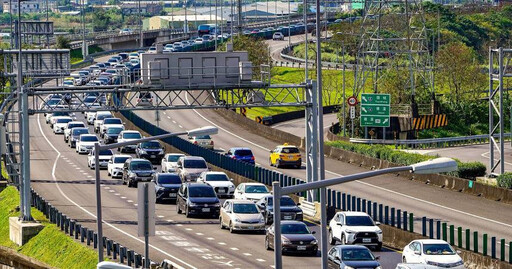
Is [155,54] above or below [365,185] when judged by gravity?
above

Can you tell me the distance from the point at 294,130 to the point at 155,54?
48.8m

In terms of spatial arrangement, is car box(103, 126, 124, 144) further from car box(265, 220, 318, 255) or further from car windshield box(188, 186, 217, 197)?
car box(265, 220, 318, 255)

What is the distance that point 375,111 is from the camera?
8938 cm

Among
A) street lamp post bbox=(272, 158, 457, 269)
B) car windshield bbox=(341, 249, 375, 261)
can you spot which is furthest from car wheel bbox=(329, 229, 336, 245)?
street lamp post bbox=(272, 158, 457, 269)

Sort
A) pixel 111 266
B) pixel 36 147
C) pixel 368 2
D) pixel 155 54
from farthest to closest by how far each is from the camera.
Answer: pixel 368 2, pixel 36 147, pixel 155 54, pixel 111 266

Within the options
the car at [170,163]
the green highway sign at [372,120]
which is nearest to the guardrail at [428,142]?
the green highway sign at [372,120]

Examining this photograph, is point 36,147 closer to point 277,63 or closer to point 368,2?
point 368,2

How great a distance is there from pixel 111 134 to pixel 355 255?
49319 mm

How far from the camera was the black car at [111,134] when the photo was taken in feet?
295

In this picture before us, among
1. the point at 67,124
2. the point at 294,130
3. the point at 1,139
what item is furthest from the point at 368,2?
the point at 1,139

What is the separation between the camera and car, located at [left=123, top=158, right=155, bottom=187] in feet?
229

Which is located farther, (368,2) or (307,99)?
(368,2)

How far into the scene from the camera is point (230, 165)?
74.9 m

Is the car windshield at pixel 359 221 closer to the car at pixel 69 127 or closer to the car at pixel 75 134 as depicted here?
the car at pixel 75 134
